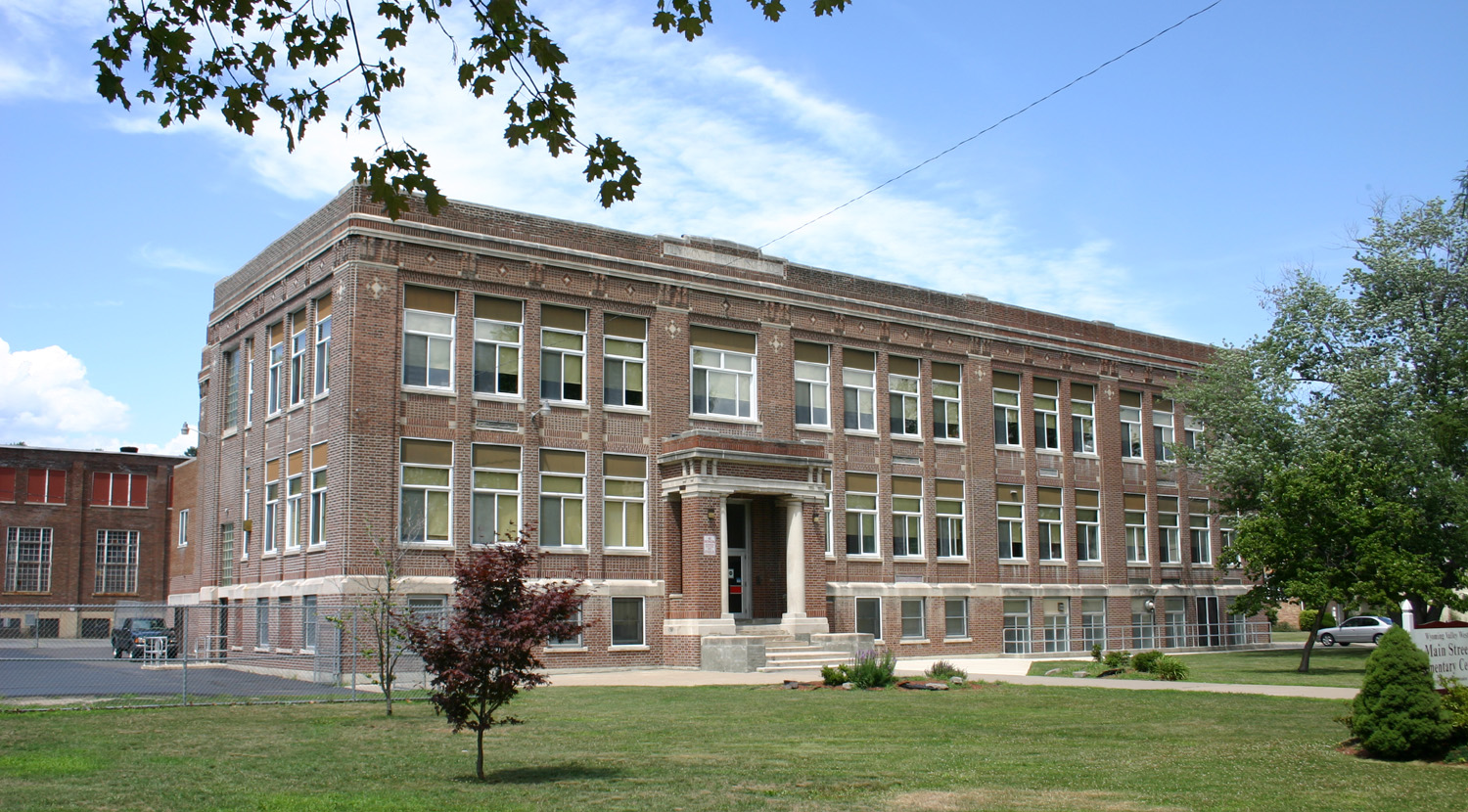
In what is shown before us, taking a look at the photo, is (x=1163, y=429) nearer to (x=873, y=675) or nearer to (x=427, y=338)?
(x=873, y=675)

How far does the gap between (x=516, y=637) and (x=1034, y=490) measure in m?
32.1

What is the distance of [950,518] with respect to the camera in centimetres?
3984

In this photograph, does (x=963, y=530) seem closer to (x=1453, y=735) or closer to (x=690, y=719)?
(x=690, y=719)

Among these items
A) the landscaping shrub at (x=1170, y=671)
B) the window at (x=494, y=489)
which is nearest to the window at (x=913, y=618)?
the landscaping shrub at (x=1170, y=671)

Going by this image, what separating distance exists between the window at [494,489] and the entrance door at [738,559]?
6214mm

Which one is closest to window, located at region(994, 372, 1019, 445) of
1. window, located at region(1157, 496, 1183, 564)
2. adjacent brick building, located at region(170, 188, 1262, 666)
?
adjacent brick building, located at region(170, 188, 1262, 666)

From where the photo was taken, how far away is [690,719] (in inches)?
711

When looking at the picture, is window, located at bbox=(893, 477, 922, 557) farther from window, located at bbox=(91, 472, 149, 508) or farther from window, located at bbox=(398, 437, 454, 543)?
window, located at bbox=(91, 472, 149, 508)

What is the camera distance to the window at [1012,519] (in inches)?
1618

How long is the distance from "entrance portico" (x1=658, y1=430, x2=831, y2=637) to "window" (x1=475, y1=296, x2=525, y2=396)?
466 cm

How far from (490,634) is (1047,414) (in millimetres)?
33571

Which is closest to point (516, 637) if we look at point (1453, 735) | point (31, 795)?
point (31, 795)

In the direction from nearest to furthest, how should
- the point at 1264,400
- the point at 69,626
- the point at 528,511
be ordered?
the point at 528,511, the point at 1264,400, the point at 69,626

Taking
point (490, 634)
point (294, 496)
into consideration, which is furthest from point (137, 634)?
point (490, 634)
